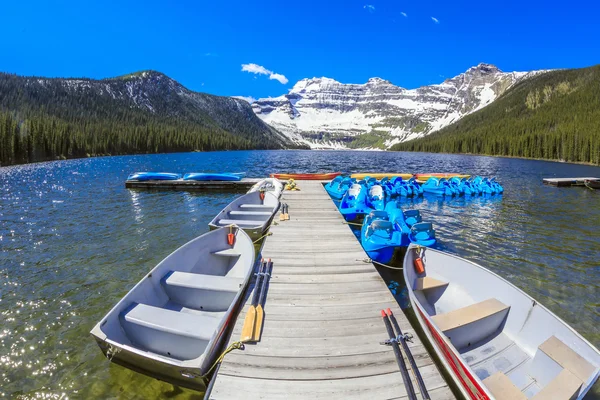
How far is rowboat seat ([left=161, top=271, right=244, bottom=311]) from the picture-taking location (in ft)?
23.8

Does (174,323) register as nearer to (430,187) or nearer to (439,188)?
(439,188)

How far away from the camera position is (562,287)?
10586 millimetres

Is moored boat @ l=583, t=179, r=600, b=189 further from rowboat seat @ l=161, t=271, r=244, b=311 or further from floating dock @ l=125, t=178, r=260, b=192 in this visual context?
rowboat seat @ l=161, t=271, r=244, b=311

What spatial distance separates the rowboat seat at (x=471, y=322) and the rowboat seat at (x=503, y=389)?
115 centimetres

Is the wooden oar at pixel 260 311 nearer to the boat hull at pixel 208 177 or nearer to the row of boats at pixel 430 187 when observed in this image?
the row of boats at pixel 430 187

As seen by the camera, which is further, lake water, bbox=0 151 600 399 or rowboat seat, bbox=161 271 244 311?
rowboat seat, bbox=161 271 244 311

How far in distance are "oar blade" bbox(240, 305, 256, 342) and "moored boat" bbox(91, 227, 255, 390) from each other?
1.20ft

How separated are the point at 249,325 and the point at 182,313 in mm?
1437

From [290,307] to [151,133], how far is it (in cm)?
15256

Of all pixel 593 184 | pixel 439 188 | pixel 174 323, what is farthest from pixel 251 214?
pixel 593 184

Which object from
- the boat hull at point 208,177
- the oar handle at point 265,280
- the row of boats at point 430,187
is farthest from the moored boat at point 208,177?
the oar handle at point 265,280

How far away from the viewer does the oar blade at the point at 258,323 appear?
5.81 m

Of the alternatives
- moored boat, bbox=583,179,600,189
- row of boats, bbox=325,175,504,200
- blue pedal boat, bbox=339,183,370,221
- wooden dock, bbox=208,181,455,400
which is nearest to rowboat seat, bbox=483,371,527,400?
wooden dock, bbox=208,181,455,400

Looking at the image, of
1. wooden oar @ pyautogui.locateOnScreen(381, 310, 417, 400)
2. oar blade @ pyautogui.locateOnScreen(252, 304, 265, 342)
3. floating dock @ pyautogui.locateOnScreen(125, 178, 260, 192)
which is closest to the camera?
wooden oar @ pyautogui.locateOnScreen(381, 310, 417, 400)
